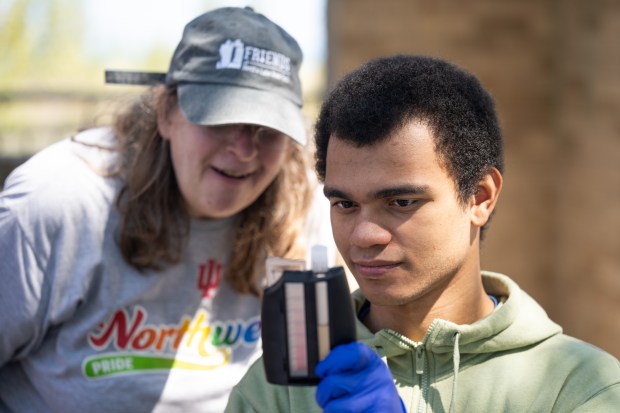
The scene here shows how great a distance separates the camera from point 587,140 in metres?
4.62

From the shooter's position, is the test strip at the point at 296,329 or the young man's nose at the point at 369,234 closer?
the test strip at the point at 296,329

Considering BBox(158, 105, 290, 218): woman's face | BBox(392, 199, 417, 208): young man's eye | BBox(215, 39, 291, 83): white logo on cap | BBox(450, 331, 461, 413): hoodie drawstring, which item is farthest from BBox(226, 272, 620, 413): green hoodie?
BBox(215, 39, 291, 83): white logo on cap

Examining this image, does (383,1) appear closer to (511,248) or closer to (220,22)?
(511,248)

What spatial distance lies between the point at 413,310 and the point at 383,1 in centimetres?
324

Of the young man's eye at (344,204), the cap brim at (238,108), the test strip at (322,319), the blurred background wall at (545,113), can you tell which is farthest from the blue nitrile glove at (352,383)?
the blurred background wall at (545,113)

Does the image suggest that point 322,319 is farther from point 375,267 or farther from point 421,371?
point 421,371

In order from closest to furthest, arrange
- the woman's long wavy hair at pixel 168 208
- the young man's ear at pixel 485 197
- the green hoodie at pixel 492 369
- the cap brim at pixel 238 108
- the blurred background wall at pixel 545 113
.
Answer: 1. the green hoodie at pixel 492 369
2. the young man's ear at pixel 485 197
3. the cap brim at pixel 238 108
4. the woman's long wavy hair at pixel 168 208
5. the blurred background wall at pixel 545 113

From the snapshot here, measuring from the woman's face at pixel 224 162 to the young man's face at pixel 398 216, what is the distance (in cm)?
75

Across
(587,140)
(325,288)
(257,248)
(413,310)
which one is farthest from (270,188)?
(587,140)

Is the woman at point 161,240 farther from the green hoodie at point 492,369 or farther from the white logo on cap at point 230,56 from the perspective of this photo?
the green hoodie at point 492,369

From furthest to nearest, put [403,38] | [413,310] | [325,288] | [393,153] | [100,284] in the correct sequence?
[403,38]
[100,284]
[413,310]
[393,153]
[325,288]

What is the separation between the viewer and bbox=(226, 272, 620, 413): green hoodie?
73.7 inches

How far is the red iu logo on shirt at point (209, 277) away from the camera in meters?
2.86

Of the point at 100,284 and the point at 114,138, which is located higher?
the point at 114,138
